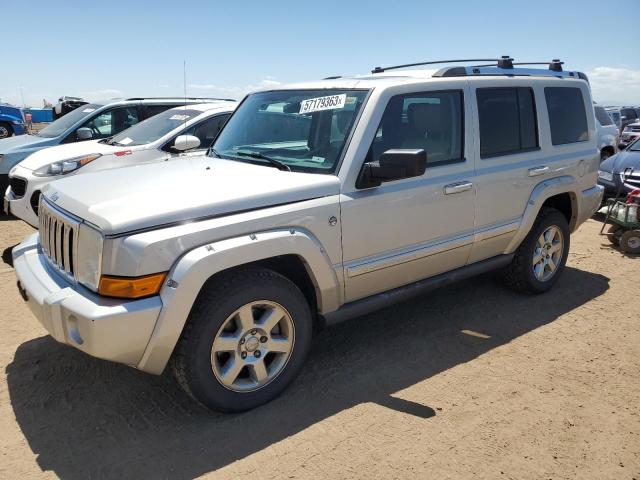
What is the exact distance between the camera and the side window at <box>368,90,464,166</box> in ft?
11.8

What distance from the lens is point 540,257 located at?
5023 millimetres

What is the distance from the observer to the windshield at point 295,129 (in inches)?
140

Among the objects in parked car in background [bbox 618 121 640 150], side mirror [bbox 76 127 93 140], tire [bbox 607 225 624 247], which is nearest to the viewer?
tire [bbox 607 225 624 247]

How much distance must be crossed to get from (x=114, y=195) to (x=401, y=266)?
1915mm

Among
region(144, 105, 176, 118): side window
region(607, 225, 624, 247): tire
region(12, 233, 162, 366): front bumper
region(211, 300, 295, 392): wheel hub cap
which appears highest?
region(144, 105, 176, 118): side window

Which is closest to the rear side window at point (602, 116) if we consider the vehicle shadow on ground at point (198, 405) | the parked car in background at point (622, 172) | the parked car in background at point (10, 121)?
the parked car in background at point (622, 172)

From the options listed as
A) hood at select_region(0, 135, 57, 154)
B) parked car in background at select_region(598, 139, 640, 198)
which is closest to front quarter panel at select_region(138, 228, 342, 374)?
hood at select_region(0, 135, 57, 154)

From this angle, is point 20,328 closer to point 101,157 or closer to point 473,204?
point 101,157

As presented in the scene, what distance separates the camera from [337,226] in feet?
10.9

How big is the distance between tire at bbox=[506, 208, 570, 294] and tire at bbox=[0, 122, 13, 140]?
63.4 ft

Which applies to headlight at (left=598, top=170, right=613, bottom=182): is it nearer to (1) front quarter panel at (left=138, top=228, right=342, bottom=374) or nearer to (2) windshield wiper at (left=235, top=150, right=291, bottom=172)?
(2) windshield wiper at (left=235, top=150, right=291, bottom=172)

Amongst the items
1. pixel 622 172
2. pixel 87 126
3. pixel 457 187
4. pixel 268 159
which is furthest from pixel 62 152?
pixel 622 172

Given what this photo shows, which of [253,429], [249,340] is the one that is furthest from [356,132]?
[253,429]

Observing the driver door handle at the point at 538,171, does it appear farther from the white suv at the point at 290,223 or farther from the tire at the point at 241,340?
the tire at the point at 241,340
